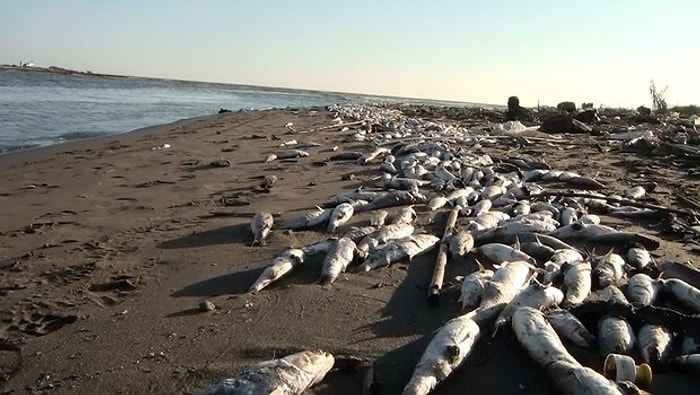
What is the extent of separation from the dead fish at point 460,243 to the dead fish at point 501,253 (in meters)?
0.13

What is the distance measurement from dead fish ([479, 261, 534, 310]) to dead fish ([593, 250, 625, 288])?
1.91 ft

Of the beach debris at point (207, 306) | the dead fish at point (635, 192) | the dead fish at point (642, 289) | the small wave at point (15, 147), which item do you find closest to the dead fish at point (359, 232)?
the beach debris at point (207, 306)

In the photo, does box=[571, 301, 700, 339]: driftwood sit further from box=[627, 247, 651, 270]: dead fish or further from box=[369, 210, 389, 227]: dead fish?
box=[369, 210, 389, 227]: dead fish

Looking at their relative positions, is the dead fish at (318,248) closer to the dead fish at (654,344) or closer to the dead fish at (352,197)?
the dead fish at (352,197)

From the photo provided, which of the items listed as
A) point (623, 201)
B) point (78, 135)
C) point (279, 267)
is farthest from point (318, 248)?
point (78, 135)

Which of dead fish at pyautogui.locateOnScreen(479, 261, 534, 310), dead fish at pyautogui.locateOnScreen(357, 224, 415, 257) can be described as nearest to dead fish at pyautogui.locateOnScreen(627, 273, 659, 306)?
dead fish at pyautogui.locateOnScreen(479, 261, 534, 310)

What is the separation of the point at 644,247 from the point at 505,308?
8.69 ft

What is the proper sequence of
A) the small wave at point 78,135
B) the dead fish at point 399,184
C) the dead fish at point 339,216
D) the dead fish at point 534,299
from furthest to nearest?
the small wave at point 78,135 < the dead fish at point 399,184 < the dead fish at point 339,216 < the dead fish at point 534,299

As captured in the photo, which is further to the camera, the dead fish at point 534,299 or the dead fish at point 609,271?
the dead fish at point 609,271

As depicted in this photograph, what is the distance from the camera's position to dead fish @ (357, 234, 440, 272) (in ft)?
16.4

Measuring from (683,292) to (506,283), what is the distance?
146 centimetres

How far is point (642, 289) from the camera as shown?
4234 millimetres

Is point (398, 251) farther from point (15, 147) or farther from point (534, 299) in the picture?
point (15, 147)

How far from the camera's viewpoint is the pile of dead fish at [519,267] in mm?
3064
